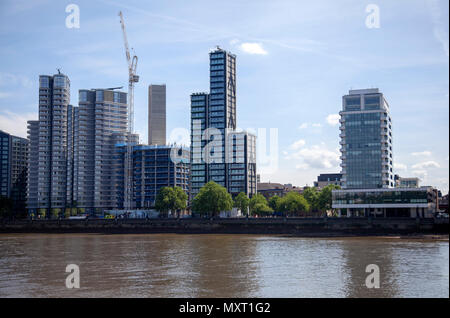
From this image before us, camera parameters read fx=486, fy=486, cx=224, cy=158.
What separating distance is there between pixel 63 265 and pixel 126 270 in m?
10.5

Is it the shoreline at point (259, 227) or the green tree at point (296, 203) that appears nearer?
the shoreline at point (259, 227)

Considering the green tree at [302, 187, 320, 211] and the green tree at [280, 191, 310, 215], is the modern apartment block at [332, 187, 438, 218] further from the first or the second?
the green tree at [280, 191, 310, 215]

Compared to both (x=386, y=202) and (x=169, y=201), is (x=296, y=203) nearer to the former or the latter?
(x=386, y=202)

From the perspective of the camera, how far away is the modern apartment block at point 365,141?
546ft

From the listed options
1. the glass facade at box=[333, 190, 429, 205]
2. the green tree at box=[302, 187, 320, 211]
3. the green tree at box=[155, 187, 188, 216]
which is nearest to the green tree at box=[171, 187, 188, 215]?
the green tree at box=[155, 187, 188, 216]

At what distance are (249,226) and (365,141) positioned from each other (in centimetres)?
5502

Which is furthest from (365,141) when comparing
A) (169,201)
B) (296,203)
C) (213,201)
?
(169,201)

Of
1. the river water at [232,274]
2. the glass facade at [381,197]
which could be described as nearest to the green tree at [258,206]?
the glass facade at [381,197]

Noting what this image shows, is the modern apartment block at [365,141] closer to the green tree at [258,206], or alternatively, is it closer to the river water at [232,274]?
the green tree at [258,206]

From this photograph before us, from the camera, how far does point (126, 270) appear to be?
54.0 m

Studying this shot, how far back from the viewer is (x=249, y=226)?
142 metres

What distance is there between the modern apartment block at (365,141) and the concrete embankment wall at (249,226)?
133 ft
